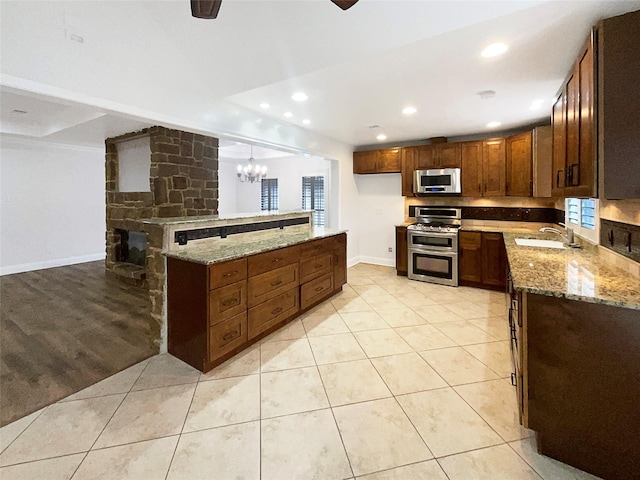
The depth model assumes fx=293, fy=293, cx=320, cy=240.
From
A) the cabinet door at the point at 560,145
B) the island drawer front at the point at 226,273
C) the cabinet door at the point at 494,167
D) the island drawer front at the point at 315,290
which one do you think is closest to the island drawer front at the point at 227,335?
the island drawer front at the point at 226,273

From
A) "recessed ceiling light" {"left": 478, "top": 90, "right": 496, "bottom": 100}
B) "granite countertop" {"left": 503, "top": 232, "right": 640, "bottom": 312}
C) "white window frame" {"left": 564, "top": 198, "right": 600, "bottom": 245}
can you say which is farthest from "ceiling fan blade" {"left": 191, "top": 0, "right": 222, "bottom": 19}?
"white window frame" {"left": 564, "top": 198, "right": 600, "bottom": 245}

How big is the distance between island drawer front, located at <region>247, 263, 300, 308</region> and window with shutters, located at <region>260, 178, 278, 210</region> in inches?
213

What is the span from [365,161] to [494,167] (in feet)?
7.19

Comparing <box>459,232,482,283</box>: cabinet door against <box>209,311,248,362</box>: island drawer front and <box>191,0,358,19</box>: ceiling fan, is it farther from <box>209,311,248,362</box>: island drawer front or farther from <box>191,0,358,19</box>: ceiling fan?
<box>191,0,358,19</box>: ceiling fan

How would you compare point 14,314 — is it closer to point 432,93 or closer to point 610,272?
point 432,93

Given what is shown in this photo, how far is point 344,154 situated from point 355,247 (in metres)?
1.90

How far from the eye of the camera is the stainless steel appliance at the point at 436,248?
4617mm

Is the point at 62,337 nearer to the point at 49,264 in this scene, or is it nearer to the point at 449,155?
the point at 49,264

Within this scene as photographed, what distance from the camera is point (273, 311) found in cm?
294

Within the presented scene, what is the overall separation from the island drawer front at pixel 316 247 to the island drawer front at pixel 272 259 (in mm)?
119

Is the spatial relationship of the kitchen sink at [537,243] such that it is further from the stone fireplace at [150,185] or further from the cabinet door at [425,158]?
the stone fireplace at [150,185]

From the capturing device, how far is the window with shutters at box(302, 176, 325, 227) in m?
7.44

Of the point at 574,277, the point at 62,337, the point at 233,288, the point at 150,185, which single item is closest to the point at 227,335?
the point at 233,288

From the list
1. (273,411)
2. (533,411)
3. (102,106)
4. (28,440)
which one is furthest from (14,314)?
(533,411)
